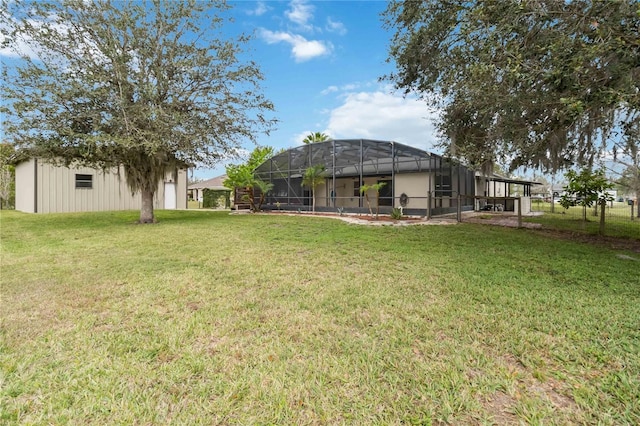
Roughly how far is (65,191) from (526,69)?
20.1m

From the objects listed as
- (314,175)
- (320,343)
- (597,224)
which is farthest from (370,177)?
(320,343)

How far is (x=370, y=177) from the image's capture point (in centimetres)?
1642

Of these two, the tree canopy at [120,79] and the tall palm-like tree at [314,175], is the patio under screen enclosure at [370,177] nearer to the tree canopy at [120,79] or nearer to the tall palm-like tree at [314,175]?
the tall palm-like tree at [314,175]

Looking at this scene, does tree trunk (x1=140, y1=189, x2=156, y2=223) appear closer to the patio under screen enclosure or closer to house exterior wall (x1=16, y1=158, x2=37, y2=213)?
the patio under screen enclosure

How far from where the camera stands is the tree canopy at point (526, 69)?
3900mm

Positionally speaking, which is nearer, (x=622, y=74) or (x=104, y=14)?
(x=622, y=74)

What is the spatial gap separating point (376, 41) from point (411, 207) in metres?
8.20

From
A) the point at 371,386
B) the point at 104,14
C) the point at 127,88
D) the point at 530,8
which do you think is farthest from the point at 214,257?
the point at 104,14

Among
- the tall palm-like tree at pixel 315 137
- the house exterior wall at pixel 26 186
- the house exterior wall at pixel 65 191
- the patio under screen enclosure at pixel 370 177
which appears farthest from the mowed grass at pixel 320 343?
the tall palm-like tree at pixel 315 137

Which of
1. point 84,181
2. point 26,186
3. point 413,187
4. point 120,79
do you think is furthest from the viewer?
point 84,181

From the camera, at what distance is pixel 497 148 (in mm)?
5762

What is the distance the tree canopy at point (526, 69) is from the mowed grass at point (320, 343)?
2.40 m

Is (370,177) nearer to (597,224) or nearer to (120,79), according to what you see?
(597,224)

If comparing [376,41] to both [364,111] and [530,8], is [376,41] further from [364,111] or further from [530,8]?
[364,111]
